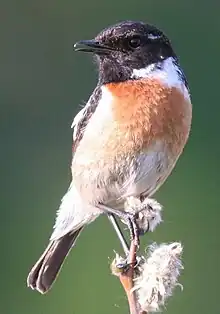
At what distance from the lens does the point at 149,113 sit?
3678 millimetres

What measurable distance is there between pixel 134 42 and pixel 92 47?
115 mm

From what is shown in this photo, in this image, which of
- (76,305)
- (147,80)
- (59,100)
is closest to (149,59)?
(147,80)

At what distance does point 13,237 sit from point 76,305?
83cm

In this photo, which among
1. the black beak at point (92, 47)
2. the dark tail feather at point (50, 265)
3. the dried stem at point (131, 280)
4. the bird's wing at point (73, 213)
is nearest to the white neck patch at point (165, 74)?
the black beak at point (92, 47)

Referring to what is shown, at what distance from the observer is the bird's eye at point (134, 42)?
373 cm

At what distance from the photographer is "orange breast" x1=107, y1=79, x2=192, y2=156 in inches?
144

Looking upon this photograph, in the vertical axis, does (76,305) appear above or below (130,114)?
below

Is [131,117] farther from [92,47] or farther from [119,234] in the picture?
A: [119,234]

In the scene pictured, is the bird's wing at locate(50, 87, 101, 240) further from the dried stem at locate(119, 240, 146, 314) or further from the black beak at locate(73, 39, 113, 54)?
the dried stem at locate(119, 240, 146, 314)

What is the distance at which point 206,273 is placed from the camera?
570 cm

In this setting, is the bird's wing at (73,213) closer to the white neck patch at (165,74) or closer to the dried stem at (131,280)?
the white neck patch at (165,74)

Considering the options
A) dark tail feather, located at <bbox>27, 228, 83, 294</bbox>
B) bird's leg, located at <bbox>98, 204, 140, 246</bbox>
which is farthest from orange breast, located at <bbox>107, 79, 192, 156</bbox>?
dark tail feather, located at <bbox>27, 228, 83, 294</bbox>

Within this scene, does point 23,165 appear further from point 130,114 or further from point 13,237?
point 130,114

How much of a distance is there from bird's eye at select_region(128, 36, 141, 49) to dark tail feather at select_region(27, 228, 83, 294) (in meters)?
0.73
